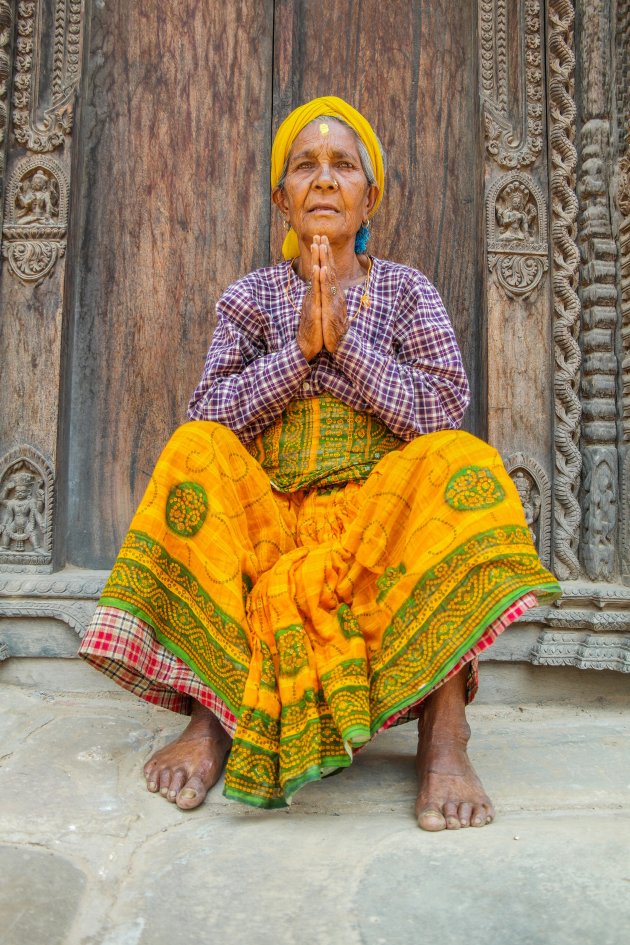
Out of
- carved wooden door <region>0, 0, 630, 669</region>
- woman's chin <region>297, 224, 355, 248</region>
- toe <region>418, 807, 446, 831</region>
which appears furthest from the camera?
carved wooden door <region>0, 0, 630, 669</region>

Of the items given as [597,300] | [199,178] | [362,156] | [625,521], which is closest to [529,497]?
[625,521]

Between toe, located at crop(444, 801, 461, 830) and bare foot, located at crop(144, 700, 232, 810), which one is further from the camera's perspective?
bare foot, located at crop(144, 700, 232, 810)

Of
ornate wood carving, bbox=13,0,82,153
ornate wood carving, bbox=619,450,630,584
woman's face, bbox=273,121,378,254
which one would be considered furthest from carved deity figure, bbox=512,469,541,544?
ornate wood carving, bbox=13,0,82,153

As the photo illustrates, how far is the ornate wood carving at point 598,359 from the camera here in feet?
7.83

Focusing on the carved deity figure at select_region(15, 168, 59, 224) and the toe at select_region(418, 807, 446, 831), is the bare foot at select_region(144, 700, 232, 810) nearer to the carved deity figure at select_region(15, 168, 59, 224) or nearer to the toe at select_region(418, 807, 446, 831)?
the toe at select_region(418, 807, 446, 831)

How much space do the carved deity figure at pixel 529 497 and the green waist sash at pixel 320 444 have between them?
629 millimetres

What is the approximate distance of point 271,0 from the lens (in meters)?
2.67

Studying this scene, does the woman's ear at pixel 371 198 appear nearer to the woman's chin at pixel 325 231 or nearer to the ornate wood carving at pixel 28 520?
the woman's chin at pixel 325 231

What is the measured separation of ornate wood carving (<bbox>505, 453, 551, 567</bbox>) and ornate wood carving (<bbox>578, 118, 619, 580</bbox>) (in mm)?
114

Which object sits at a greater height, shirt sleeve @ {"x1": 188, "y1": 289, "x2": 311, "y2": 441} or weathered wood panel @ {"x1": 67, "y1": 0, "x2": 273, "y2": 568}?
weathered wood panel @ {"x1": 67, "y1": 0, "x2": 273, "y2": 568}

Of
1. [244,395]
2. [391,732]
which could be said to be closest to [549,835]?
[391,732]

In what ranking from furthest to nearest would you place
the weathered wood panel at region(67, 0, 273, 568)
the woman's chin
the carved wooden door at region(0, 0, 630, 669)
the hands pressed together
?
the weathered wood panel at region(67, 0, 273, 568)
the carved wooden door at region(0, 0, 630, 669)
the woman's chin
the hands pressed together

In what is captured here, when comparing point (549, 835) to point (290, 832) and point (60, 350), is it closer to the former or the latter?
point (290, 832)

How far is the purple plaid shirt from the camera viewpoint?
185 cm
